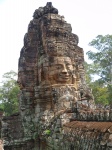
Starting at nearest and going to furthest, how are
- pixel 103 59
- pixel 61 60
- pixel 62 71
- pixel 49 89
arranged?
pixel 62 71 < pixel 61 60 < pixel 49 89 < pixel 103 59

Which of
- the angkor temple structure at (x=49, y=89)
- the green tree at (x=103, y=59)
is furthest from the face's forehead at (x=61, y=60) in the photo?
the green tree at (x=103, y=59)

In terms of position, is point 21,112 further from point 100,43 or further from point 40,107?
point 100,43

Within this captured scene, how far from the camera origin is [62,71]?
828cm

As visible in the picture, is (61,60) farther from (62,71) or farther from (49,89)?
(49,89)

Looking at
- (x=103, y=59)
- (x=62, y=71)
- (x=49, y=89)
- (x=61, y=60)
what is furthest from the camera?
(x=103, y=59)

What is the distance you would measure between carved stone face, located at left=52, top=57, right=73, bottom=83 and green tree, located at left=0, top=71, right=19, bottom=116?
17992 millimetres

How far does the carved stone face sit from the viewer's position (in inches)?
327

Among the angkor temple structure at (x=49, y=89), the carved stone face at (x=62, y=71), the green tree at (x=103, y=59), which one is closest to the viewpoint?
the angkor temple structure at (x=49, y=89)

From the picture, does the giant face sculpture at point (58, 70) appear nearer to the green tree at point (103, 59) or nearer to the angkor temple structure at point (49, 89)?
the angkor temple structure at point (49, 89)

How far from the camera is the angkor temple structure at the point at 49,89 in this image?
7285 mm

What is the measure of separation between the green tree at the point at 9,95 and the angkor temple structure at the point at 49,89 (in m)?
15.7

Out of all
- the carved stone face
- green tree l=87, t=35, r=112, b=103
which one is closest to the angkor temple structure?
the carved stone face

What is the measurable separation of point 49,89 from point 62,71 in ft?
2.65

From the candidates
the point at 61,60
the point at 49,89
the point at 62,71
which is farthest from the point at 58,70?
the point at 49,89
